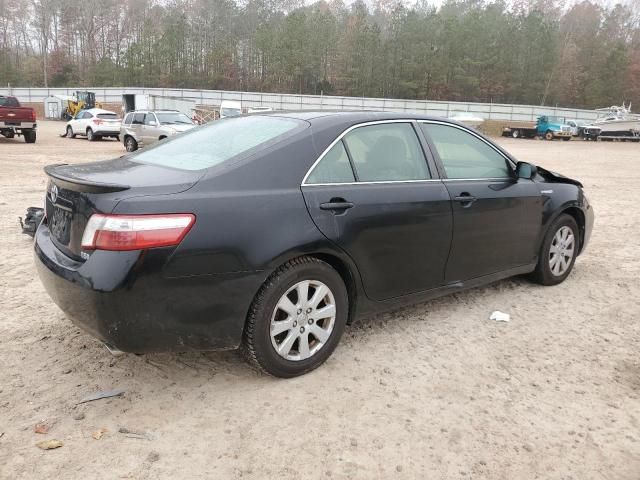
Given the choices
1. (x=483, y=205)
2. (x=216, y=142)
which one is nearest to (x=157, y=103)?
(x=216, y=142)

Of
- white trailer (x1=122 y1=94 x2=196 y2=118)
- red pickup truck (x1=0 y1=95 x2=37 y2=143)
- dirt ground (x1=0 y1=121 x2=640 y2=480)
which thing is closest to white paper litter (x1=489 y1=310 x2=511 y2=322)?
dirt ground (x1=0 y1=121 x2=640 y2=480)

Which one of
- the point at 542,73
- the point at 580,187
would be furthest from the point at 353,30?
the point at 580,187

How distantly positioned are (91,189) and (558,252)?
4.07m

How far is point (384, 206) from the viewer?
3430 millimetres

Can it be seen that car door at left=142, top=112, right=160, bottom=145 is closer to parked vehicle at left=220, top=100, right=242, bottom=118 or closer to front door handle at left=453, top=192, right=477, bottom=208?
front door handle at left=453, top=192, right=477, bottom=208

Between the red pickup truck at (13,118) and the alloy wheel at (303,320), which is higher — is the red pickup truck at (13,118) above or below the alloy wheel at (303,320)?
above

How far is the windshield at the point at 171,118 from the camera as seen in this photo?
1817 centimetres

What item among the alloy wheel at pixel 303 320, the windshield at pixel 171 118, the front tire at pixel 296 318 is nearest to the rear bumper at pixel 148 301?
the front tire at pixel 296 318

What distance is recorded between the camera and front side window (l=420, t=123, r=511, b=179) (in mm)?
3977

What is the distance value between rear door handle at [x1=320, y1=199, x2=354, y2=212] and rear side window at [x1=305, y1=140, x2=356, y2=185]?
0.47ft

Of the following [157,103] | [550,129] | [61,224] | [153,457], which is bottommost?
[153,457]

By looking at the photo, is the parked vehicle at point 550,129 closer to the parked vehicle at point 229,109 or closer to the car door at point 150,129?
the parked vehicle at point 229,109

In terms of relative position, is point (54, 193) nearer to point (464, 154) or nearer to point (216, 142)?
point (216, 142)

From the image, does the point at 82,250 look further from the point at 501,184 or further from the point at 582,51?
the point at 582,51
